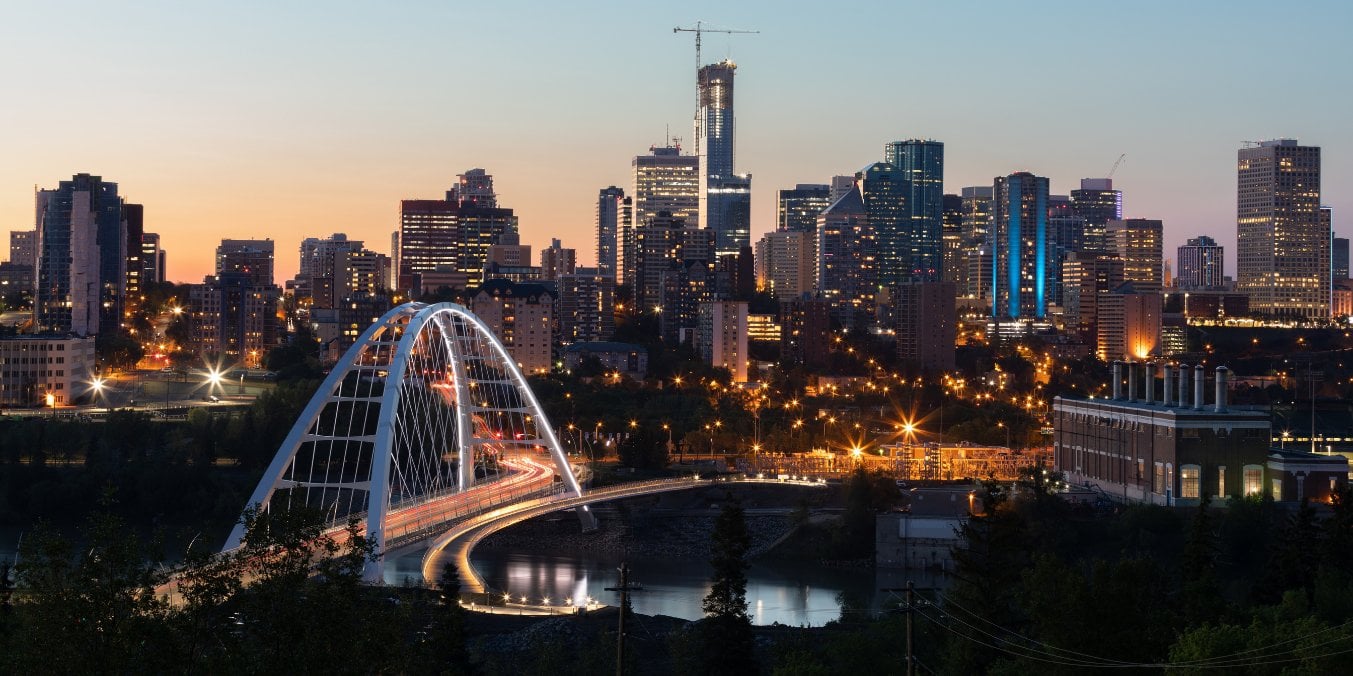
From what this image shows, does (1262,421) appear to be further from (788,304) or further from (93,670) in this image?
(788,304)

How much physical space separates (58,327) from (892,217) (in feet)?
327

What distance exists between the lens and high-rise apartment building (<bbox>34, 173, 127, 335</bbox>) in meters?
96.6

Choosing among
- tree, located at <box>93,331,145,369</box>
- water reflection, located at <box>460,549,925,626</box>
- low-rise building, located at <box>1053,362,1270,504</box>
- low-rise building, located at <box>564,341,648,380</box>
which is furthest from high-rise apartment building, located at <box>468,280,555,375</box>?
water reflection, located at <box>460,549,925,626</box>

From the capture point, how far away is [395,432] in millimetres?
53469

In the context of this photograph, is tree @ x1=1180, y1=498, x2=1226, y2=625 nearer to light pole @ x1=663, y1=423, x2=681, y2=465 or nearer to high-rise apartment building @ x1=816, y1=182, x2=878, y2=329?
light pole @ x1=663, y1=423, x2=681, y2=465

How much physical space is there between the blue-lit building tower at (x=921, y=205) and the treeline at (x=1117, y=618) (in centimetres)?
13933

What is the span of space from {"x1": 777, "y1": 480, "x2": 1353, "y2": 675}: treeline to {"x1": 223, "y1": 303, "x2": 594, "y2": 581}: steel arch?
843cm

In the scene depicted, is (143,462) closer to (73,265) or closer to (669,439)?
(669,439)

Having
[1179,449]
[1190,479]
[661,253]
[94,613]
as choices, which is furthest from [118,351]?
[94,613]

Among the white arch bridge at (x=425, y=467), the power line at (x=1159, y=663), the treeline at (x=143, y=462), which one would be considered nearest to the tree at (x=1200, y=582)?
the power line at (x=1159, y=663)

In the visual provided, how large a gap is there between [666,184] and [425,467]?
5314 inches

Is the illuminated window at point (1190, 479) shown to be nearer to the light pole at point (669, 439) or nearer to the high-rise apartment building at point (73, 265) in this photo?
the light pole at point (669, 439)

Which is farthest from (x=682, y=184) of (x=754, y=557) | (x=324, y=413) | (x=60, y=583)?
(x=60, y=583)

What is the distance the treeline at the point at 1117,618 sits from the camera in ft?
→ 68.6
